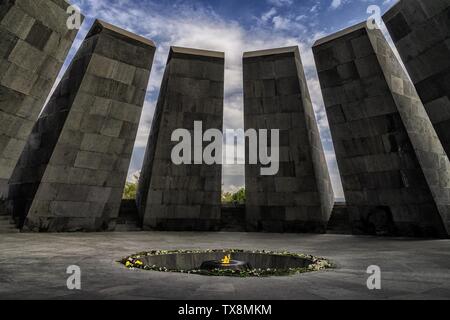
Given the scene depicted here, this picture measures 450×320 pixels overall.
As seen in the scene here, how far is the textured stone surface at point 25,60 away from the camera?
934 cm

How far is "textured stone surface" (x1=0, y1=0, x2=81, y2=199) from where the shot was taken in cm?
934

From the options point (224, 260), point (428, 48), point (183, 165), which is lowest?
point (224, 260)

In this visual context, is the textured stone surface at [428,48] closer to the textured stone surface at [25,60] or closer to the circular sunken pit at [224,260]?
the circular sunken pit at [224,260]

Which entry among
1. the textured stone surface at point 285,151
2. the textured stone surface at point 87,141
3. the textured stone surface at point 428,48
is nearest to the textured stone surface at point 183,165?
the textured stone surface at point 87,141

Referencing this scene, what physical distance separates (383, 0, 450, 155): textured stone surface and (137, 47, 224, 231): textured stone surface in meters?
8.82

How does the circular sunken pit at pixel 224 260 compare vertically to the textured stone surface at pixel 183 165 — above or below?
below

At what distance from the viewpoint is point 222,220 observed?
17.5 metres

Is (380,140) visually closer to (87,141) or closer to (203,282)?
(203,282)

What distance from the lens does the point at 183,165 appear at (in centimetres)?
1666

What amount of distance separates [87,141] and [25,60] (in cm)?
490

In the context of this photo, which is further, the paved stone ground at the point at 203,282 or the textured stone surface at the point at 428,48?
the textured stone surface at the point at 428,48

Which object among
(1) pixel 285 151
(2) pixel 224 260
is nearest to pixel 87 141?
(1) pixel 285 151

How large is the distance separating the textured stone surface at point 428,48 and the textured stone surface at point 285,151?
5739mm
